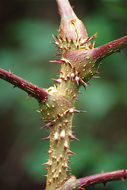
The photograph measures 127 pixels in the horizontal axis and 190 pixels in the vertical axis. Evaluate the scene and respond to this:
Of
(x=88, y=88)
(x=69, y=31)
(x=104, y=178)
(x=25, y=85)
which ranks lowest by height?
(x=104, y=178)

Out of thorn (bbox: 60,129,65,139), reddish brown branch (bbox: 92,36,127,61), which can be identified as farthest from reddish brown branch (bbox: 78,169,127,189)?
reddish brown branch (bbox: 92,36,127,61)

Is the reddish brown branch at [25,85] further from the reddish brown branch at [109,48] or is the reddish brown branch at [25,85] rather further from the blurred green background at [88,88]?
Result: the blurred green background at [88,88]

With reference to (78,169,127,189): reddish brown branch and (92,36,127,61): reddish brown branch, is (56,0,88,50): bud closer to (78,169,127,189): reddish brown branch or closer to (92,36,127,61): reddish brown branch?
(92,36,127,61): reddish brown branch

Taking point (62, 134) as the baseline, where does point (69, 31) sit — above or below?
above

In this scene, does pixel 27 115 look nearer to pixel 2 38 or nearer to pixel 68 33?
pixel 2 38

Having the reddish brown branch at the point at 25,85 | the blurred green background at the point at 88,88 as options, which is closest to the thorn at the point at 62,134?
the reddish brown branch at the point at 25,85

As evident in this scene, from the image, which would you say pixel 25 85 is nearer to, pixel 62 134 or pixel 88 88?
pixel 62 134

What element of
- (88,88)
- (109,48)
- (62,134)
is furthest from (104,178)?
(88,88)

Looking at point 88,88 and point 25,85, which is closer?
point 25,85
